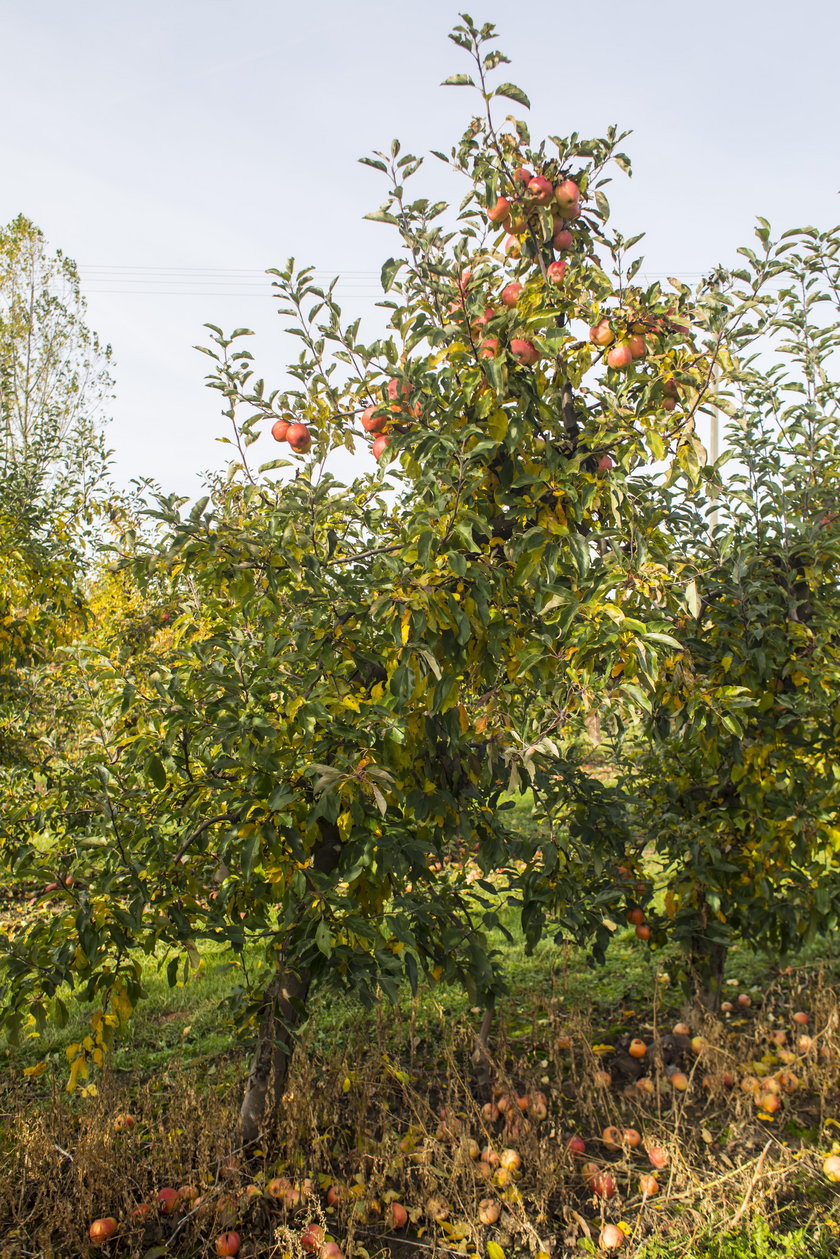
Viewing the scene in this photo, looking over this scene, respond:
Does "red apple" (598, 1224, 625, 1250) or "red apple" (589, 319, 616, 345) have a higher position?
"red apple" (589, 319, 616, 345)

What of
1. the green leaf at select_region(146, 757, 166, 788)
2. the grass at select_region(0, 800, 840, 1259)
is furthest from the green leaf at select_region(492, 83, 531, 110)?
the grass at select_region(0, 800, 840, 1259)

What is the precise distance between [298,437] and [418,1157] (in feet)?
6.93

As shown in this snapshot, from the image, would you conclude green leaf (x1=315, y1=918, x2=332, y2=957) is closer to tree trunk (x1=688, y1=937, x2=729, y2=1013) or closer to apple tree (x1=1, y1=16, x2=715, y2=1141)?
apple tree (x1=1, y1=16, x2=715, y2=1141)

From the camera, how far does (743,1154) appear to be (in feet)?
8.62

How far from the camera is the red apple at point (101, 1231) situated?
7.12 feet

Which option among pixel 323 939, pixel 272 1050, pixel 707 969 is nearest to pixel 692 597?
pixel 323 939

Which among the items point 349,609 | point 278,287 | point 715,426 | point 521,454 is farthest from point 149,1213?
point 715,426

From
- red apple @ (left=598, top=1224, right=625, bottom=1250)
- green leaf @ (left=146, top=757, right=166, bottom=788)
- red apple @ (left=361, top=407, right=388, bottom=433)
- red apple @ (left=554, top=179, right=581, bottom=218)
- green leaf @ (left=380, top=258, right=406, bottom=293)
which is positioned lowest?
red apple @ (left=598, top=1224, right=625, bottom=1250)

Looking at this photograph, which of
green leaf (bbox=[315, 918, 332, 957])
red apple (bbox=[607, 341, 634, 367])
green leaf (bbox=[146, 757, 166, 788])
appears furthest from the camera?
red apple (bbox=[607, 341, 634, 367])

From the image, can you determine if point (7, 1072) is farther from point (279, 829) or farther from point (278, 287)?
point (278, 287)

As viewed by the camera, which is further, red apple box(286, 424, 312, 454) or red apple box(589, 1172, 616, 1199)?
red apple box(286, 424, 312, 454)

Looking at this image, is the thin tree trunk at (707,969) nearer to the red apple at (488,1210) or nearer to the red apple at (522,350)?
the red apple at (488,1210)

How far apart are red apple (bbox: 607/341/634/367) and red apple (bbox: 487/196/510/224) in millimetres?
519

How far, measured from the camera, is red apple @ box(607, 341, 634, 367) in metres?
2.19
